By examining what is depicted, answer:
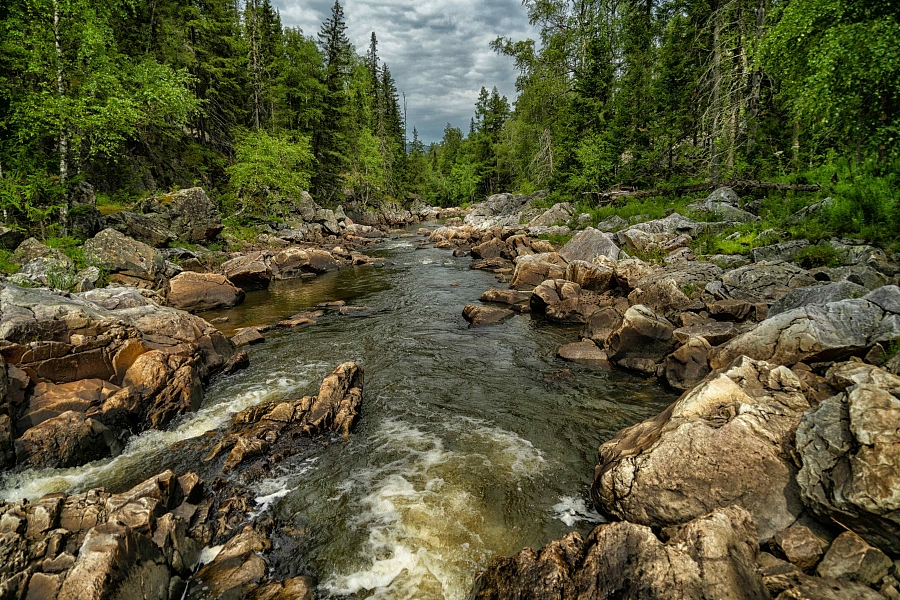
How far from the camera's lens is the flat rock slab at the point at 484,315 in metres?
14.5

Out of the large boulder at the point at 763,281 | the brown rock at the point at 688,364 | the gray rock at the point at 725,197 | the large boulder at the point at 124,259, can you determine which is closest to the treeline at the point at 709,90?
the gray rock at the point at 725,197

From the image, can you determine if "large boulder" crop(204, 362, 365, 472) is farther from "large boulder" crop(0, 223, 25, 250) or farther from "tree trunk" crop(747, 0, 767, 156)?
"tree trunk" crop(747, 0, 767, 156)

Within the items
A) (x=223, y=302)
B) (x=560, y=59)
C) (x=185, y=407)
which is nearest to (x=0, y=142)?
(x=223, y=302)

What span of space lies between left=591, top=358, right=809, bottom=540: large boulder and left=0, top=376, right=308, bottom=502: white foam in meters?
7.33

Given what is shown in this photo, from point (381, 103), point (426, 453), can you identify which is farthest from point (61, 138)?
point (381, 103)

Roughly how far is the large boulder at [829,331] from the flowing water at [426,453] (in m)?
2.38

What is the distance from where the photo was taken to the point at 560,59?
31875 millimetres

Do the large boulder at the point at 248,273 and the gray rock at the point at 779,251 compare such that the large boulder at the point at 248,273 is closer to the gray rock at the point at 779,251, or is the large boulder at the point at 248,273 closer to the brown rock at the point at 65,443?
the brown rock at the point at 65,443

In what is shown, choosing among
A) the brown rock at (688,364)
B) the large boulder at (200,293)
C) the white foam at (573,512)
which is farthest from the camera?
the large boulder at (200,293)

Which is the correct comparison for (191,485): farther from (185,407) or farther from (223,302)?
(223,302)

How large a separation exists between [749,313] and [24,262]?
22.6 metres

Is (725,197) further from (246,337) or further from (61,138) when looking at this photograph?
(61,138)

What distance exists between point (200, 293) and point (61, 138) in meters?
7.65

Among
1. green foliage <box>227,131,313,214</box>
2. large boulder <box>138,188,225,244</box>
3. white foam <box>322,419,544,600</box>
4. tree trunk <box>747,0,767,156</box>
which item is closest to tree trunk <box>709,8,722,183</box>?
tree trunk <box>747,0,767,156</box>
